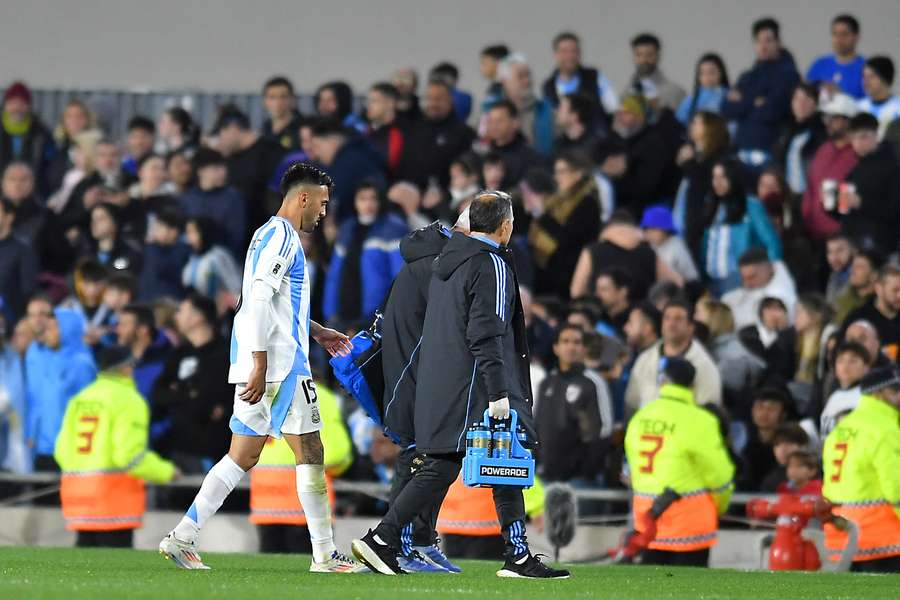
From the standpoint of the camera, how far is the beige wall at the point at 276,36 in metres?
20.8

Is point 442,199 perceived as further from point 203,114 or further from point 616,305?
point 203,114

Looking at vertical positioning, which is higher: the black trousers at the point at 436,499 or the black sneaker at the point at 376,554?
the black trousers at the point at 436,499

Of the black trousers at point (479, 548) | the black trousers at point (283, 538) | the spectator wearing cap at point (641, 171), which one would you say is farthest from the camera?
the spectator wearing cap at point (641, 171)

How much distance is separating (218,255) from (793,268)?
15.9 ft

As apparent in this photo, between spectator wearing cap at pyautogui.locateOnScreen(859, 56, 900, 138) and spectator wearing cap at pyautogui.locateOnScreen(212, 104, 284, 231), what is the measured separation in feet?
17.1

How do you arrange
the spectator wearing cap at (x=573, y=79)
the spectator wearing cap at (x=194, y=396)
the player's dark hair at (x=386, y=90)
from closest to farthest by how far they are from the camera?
the spectator wearing cap at (x=194, y=396), the player's dark hair at (x=386, y=90), the spectator wearing cap at (x=573, y=79)

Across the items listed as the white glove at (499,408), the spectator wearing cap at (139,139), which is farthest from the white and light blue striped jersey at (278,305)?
the spectator wearing cap at (139,139)

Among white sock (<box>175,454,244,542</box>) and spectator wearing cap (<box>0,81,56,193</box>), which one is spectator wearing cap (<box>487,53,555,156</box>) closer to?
spectator wearing cap (<box>0,81,56,193</box>)

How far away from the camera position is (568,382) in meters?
14.0

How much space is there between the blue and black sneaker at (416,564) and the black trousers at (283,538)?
3500mm

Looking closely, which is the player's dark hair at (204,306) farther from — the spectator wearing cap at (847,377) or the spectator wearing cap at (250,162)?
the spectator wearing cap at (847,377)

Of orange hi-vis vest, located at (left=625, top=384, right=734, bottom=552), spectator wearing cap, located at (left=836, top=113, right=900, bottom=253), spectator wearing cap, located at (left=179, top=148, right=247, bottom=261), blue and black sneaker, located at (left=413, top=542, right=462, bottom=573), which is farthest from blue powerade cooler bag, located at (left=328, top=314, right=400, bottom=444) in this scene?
spectator wearing cap, located at (left=179, top=148, right=247, bottom=261)

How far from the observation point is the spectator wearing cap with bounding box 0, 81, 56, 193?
19.8 meters

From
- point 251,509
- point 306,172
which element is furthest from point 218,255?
point 306,172
